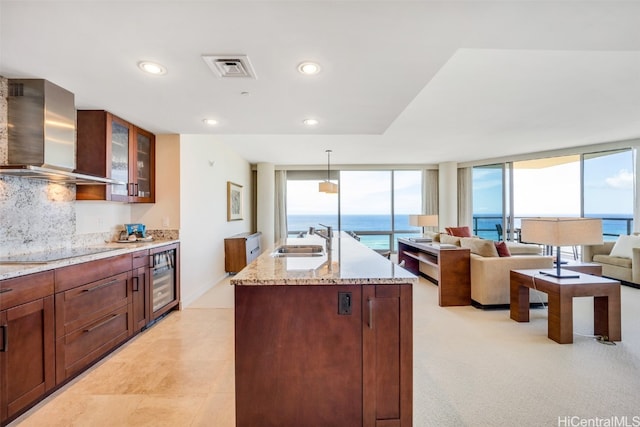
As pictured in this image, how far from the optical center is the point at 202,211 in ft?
14.4

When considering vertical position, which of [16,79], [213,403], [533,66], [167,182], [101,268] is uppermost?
[533,66]

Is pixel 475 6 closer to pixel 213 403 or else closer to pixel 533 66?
pixel 533 66

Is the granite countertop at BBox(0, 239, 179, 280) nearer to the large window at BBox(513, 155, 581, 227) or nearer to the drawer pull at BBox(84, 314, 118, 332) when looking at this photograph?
the drawer pull at BBox(84, 314, 118, 332)

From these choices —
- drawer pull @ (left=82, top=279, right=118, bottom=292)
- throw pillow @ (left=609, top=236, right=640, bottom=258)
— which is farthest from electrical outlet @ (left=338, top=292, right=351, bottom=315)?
throw pillow @ (left=609, top=236, right=640, bottom=258)

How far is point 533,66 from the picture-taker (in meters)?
2.59

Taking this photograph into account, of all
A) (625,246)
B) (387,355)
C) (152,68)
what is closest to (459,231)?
(625,246)

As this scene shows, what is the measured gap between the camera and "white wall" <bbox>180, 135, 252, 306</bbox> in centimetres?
383

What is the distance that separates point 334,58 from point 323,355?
1.76 meters

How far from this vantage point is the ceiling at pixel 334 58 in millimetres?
1438

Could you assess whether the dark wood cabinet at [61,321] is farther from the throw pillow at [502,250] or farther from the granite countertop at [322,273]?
the throw pillow at [502,250]

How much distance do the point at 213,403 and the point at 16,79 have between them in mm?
2664

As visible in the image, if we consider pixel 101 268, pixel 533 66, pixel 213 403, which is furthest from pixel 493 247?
pixel 101 268

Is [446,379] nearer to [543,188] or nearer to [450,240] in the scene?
[450,240]

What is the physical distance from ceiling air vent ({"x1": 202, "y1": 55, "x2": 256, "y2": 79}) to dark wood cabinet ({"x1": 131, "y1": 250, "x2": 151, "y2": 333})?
191 centimetres
